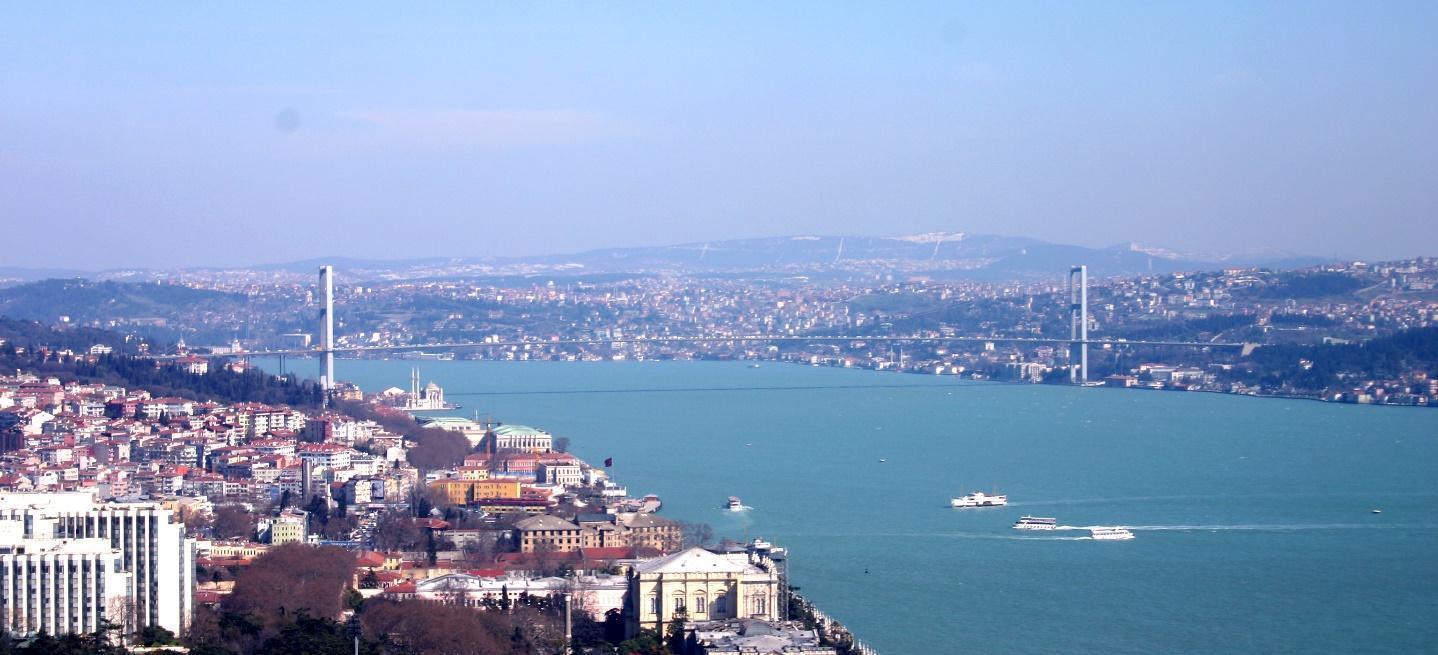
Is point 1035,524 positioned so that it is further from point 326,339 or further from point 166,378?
point 326,339

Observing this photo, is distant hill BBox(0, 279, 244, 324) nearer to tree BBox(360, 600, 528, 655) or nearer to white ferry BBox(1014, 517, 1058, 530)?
white ferry BBox(1014, 517, 1058, 530)

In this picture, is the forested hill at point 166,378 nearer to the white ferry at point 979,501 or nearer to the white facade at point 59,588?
the white ferry at point 979,501

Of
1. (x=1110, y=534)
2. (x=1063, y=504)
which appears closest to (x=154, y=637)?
(x=1110, y=534)

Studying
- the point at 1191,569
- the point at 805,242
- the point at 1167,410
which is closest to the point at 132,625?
the point at 1191,569

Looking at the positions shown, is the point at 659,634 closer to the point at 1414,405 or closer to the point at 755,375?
the point at 1414,405

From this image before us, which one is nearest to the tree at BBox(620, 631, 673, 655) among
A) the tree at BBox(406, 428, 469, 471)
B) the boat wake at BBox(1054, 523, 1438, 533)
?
the boat wake at BBox(1054, 523, 1438, 533)

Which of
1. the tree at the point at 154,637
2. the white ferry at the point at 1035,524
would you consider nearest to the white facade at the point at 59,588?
the tree at the point at 154,637
